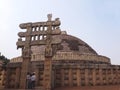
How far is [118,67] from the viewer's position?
1299cm

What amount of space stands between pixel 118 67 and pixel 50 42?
476 centimetres

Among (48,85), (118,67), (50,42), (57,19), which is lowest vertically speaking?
(48,85)

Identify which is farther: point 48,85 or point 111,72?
point 111,72

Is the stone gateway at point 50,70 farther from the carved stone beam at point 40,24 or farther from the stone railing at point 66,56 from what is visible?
the stone railing at point 66,56

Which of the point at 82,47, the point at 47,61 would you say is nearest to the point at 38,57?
the point at 82,47

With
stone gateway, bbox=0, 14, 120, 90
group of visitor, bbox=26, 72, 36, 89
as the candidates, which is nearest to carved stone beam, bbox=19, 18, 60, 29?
stone gateway, bbox=0, 14, 120, 90

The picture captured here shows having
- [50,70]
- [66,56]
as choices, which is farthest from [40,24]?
[66,56]

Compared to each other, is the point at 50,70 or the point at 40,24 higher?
the point at 40,24

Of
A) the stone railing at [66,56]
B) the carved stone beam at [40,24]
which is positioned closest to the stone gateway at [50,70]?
the carved stone beam at [40,24]

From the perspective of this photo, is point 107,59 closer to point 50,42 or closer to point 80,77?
point 80,77

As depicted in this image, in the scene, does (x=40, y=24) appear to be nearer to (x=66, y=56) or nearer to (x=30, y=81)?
(x=30, y=81)

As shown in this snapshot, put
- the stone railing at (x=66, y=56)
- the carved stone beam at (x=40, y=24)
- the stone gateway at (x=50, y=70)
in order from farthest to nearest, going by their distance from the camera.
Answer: the stone railing at (x=66, y=56)
the carved stone beam at (x=40, y=24)
the stone gateway at (x=50, y=70)

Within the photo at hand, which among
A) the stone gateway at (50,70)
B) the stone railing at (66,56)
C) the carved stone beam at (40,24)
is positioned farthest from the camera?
the stone railing at (66,56)

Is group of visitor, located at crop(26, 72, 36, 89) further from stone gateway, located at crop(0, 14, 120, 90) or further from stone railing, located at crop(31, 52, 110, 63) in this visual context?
stone railing, located at crop(31, 52, 110, 63)
